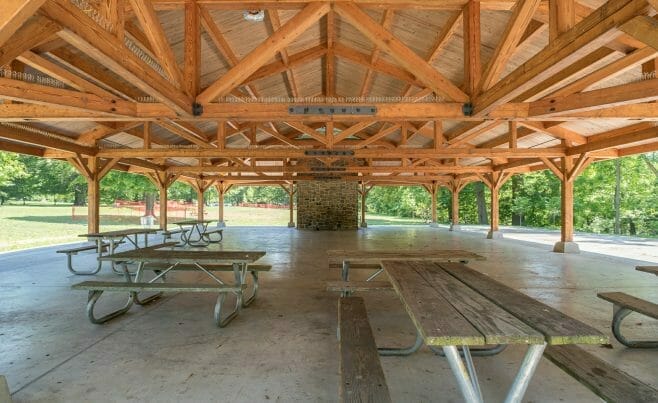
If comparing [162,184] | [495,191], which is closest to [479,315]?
[495,191]

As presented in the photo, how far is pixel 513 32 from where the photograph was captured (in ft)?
9.92

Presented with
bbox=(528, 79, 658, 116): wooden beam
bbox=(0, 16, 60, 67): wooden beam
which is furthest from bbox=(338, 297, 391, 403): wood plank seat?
bbox=(528, 79, 658, 116): wooden beam

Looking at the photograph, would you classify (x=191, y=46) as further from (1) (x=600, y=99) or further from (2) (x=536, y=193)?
(2) (x=536, y=193)

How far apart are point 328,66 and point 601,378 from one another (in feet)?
21.8

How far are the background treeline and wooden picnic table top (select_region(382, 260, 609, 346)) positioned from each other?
1611 centimetres

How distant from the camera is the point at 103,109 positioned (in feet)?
12.7

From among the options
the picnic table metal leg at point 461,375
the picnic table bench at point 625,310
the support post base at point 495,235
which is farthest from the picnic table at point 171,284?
the support post base at point 495,235

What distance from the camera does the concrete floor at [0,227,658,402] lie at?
212cm

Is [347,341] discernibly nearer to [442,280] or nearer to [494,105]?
[442,280]

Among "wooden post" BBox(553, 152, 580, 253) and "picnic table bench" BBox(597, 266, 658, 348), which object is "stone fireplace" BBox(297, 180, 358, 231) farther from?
"picnic table bench" BBox(597, 266, 658, 348)

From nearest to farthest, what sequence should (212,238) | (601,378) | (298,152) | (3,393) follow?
1. (601,378)
2. (3,393)
3. (298,152)
4. (212,238)

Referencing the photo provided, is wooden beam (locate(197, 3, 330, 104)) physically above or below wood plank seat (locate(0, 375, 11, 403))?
above

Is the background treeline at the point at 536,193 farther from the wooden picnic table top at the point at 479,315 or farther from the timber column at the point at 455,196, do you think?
the wooden picnic table top at the point at 479,315

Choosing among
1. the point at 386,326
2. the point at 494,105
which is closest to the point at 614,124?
the point at 494,105
